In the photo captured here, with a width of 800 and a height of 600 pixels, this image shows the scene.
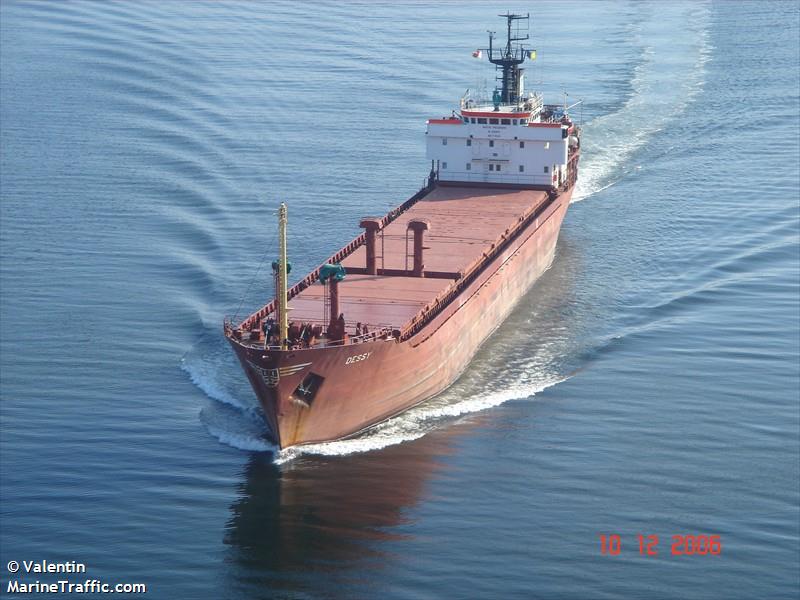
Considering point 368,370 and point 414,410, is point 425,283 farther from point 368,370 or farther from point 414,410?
point 368,370

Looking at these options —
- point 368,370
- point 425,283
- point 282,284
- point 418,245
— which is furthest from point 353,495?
point 418,245

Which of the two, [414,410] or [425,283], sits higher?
[425,283]

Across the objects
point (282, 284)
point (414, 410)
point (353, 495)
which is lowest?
point (353, 495)

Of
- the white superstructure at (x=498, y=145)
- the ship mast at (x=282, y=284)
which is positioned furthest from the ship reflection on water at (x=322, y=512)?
the white superstructure at (x=498, y=145)
